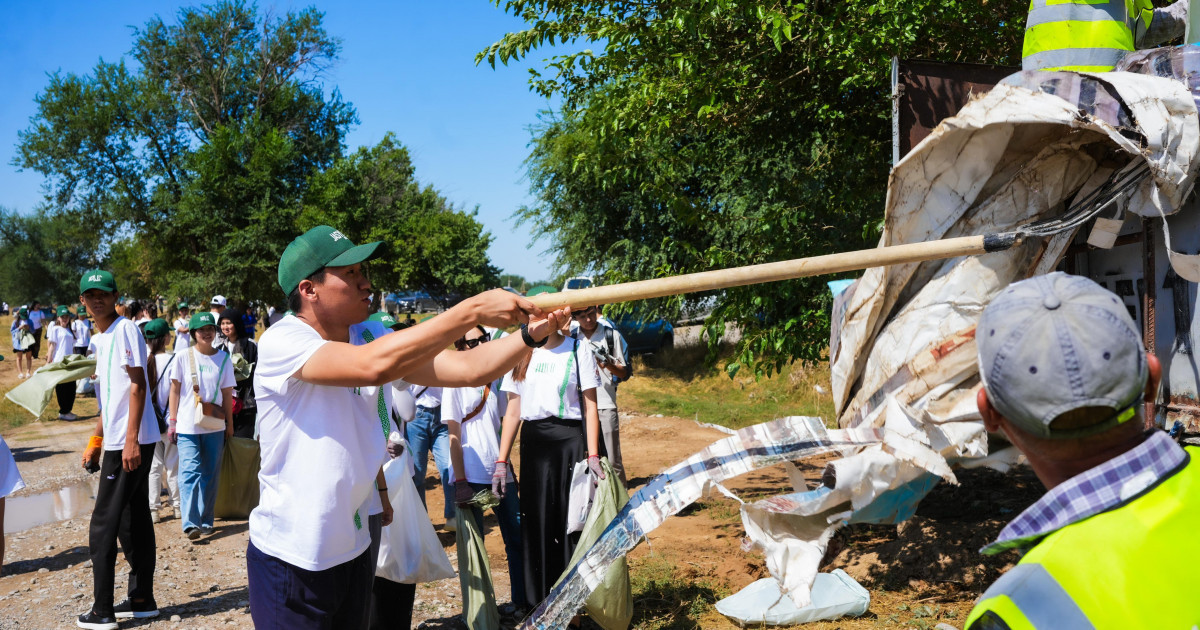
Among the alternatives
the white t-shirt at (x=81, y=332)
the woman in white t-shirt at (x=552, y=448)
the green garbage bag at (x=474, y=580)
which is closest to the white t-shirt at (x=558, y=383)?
the woman in white t-shirt at (x=552, y=448)

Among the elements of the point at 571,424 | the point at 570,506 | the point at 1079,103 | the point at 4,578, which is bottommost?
the point at 4,578

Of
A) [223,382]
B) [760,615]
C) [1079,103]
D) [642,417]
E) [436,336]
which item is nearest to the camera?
[436,336]

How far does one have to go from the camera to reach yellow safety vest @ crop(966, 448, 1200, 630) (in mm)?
1078

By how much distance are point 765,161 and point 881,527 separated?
2.91 metres

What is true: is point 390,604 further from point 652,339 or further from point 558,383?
point 652,339

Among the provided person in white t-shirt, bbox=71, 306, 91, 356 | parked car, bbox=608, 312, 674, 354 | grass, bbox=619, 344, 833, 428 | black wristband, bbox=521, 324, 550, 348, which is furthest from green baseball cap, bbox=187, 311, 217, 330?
parked car, bbox=608, 312, 674, 354

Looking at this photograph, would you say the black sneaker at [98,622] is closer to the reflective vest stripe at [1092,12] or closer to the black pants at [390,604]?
the black pants at [390,604]

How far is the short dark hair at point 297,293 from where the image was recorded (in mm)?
2797

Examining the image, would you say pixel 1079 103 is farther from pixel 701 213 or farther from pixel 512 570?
pixel 512 570

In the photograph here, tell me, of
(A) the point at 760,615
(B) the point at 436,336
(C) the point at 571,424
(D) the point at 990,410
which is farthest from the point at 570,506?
(D) the point at 990,410

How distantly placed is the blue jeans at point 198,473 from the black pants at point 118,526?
1798mm

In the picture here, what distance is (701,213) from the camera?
585 cm

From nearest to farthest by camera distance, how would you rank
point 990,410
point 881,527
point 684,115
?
1. point 990,410
2. point 684,115
3. point 881,527

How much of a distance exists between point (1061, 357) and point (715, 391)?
1448 cm
